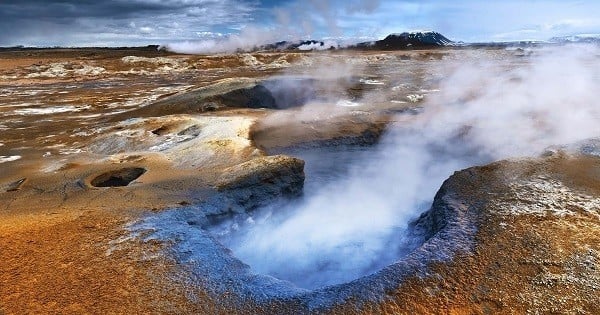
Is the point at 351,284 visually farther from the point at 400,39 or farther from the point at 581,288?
the point at 400,39

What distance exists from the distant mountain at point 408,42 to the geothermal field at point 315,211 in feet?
232

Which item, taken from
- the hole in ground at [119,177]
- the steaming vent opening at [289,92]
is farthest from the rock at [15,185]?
the steaming vent opening at [289,92]

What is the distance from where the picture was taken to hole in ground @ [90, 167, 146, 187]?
25.8 feet

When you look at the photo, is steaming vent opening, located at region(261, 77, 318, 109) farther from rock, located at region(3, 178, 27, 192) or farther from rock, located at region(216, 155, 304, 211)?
rock, located at region(3, 178, 27, 192)

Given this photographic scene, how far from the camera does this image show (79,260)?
460cm

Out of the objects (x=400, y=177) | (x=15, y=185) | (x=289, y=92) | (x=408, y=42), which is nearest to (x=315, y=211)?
(x=400, y=177)

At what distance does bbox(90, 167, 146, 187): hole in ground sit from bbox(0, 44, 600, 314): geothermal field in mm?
29

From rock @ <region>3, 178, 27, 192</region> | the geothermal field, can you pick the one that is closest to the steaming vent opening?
the geothermal field

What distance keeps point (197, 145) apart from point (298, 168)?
8.84 feet

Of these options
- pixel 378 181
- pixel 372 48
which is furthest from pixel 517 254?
pixel 372 48

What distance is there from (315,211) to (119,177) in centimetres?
376

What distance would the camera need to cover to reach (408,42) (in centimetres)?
8662

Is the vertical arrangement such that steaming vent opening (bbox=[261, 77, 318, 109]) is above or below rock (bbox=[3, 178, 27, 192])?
above

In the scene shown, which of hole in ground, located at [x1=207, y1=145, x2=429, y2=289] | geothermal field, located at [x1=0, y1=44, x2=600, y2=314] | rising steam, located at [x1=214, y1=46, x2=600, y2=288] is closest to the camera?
geothermal field, located at [x1=0, y1=44, x2=600, y2=314]
